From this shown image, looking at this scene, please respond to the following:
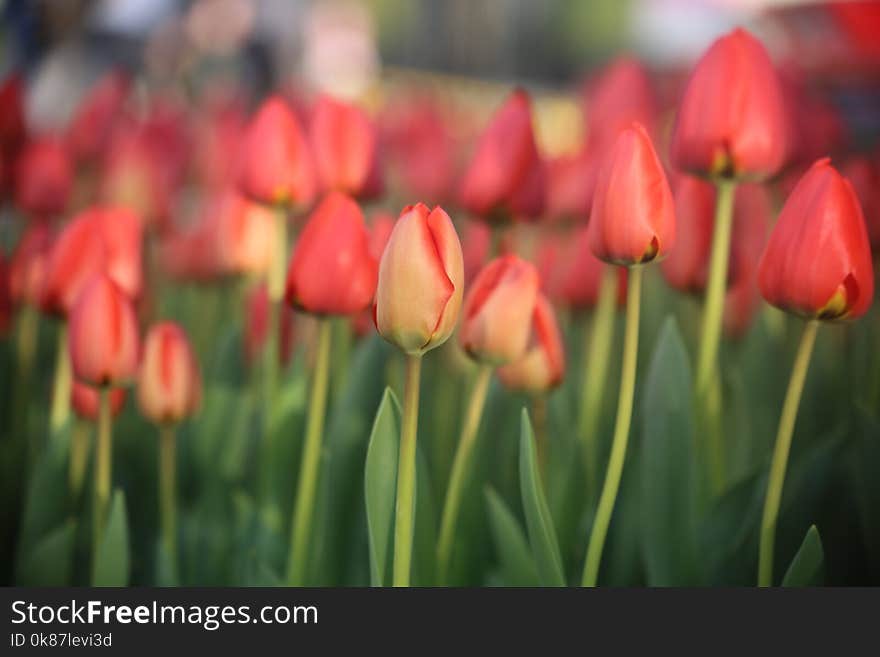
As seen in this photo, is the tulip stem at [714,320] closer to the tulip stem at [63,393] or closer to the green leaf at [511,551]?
the green leaf at [511,551]

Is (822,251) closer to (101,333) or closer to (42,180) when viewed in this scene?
(101,333)

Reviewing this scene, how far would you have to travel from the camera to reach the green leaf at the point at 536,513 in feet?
1.37

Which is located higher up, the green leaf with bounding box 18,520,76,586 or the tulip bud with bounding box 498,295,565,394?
the tulip bud with bounding box 498,295,565,394

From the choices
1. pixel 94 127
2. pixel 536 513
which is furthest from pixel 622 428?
pixel 94 127

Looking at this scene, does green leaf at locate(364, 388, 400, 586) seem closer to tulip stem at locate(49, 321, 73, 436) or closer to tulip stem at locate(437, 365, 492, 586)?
tulip stem at locate(437, 365, 492, 586)

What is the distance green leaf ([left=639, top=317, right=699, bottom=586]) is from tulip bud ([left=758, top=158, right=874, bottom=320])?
9 cm

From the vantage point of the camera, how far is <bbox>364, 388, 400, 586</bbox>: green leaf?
0.41 meters

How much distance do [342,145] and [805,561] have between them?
318 mm

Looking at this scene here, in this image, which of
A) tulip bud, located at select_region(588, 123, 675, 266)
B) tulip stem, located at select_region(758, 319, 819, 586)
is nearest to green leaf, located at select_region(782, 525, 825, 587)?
tulip stem, located at select_region(758, 319, 819, 586)

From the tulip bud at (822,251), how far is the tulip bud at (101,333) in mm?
295

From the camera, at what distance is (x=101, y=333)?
0.47 m

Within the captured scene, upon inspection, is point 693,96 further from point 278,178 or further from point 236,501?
point 236,501

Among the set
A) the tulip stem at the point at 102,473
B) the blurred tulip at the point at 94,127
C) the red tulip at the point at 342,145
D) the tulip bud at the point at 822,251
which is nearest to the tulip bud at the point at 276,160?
the red tulip at the point at 342,145

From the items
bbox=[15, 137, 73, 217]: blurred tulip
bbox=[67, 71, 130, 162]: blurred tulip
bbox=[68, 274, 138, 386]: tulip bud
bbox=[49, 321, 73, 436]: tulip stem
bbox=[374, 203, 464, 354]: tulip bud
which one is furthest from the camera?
bbox=[67, 71, 130, 162]: blurred tulip
